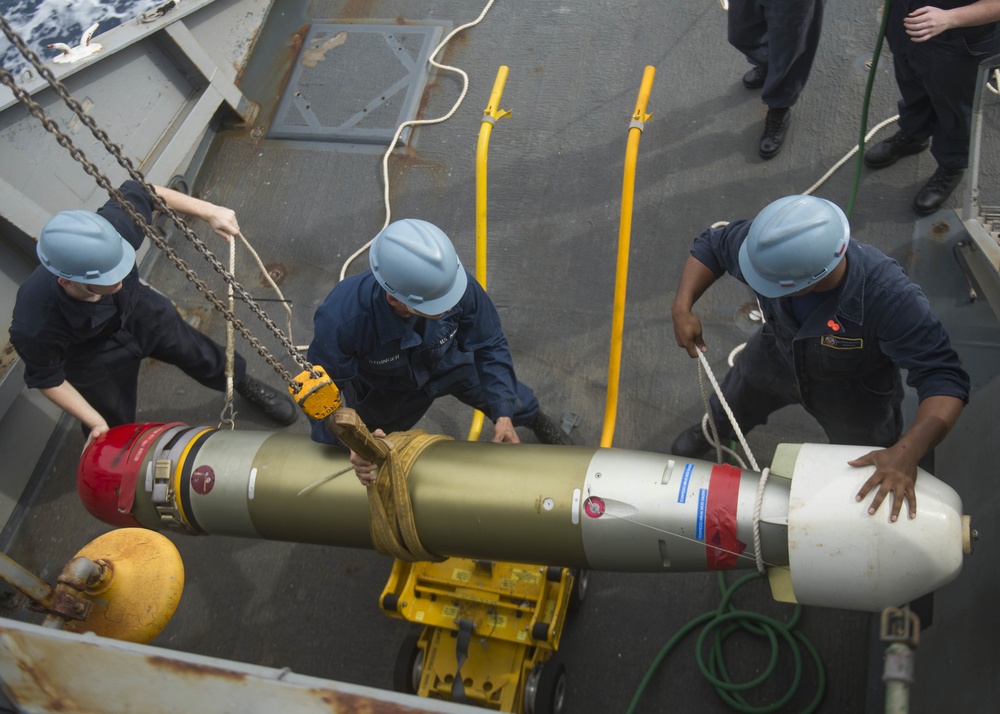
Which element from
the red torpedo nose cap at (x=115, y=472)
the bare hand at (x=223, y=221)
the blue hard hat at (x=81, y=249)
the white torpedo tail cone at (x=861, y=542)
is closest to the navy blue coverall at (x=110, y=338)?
the blue hard hat at (x=81, y=249)

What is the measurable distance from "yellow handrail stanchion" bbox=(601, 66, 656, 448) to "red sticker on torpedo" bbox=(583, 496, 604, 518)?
0.85 meters

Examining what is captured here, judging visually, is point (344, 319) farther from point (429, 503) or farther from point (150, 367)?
point (150, 367)

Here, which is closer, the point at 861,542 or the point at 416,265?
the point at 861,542

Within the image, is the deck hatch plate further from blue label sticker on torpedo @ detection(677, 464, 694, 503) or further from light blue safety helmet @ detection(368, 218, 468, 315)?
blue label sticker on torpedo @ detection(677, 464, 694, 503)

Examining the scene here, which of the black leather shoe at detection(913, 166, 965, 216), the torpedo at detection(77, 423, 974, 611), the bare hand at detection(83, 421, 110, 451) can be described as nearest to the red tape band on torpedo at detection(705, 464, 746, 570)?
the torpedo at detection(77, 423, 974, 611)

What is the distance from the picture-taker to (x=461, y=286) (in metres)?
2.25

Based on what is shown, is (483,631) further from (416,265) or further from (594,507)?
(416,265)

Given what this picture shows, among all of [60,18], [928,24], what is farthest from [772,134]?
[60,18]

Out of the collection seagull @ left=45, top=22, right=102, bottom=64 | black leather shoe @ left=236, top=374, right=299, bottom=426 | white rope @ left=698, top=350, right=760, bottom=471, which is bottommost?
black leather shoe @ left=236, top=374, right=299, bottom=426

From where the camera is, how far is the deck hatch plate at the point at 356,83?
435cm

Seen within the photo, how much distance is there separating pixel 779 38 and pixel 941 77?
2.22ft

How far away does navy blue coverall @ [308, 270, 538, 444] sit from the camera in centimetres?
230

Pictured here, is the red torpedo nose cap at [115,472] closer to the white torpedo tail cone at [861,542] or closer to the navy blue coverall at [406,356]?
the navy blue coverall at [406,356]

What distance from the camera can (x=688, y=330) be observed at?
2436 millimetres
